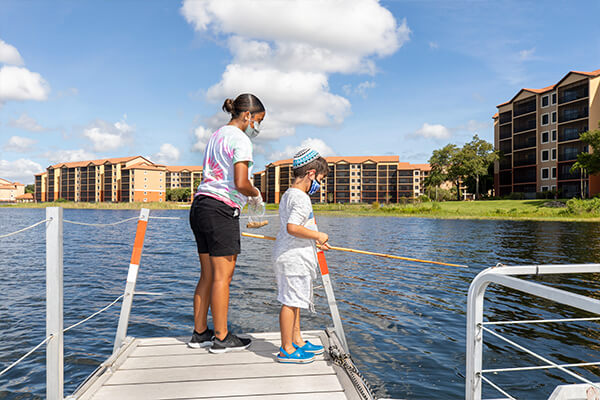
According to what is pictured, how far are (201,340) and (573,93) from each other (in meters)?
58.6

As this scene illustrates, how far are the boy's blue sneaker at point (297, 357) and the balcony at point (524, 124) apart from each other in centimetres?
6266

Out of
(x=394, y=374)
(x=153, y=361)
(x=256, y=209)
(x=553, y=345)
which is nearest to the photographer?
(x=153, y=361)

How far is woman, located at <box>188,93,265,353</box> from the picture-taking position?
303 cm

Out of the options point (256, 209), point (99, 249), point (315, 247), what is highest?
point (256, 209)

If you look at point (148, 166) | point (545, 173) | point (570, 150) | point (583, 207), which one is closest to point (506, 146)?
point (545, 173)

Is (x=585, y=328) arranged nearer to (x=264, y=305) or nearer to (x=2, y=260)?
(x=264, y=305)

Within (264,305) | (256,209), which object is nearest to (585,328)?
(264,305)

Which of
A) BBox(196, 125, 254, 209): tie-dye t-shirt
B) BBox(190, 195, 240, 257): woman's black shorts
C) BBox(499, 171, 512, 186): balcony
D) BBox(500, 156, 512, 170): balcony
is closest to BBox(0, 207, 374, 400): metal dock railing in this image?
BBox(190, 195, 240, 257): woman's black shorts

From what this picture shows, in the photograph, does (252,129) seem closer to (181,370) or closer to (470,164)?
(181,370)

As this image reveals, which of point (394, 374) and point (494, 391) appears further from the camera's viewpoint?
point (394, 374)

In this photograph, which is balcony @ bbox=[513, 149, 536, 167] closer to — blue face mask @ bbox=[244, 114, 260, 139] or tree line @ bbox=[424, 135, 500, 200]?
tree line @ bbox=[424, 135, 500, 200]

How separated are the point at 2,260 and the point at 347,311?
12733 mm

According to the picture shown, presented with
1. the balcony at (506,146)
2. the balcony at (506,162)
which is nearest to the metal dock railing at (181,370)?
the balcony at (506,162)

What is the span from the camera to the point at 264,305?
24.3ft
